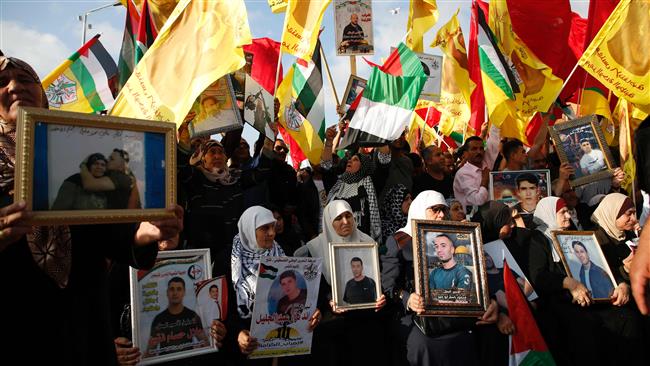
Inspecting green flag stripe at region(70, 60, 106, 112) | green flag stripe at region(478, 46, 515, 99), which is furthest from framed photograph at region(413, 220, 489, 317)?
green flag stripe at region(70, 60, 106, 112)

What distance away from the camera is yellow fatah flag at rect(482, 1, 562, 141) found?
7410 millimetres

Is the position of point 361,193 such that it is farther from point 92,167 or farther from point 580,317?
point 92,167

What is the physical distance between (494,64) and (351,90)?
6.33ft

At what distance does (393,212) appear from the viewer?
6.73m

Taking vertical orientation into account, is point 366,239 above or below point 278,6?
below

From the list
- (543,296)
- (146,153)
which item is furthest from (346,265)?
(146,153)

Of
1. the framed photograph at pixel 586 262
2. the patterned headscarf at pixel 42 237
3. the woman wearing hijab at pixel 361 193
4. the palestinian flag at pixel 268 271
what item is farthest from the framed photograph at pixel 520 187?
the patterned headscarf at pixel 42 237

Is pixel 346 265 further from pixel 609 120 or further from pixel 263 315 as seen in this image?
pixel 609 120

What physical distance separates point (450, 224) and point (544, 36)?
5226 mm

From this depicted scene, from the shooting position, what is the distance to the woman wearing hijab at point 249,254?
466 cm

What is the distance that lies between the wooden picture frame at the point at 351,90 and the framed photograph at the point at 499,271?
3.28 m

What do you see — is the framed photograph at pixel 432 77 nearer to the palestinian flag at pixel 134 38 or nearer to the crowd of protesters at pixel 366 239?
the crowd of protesters at pixel 366 239

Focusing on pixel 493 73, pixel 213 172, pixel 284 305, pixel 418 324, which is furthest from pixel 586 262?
pixel 213 172

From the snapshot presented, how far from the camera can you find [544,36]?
352 inches
